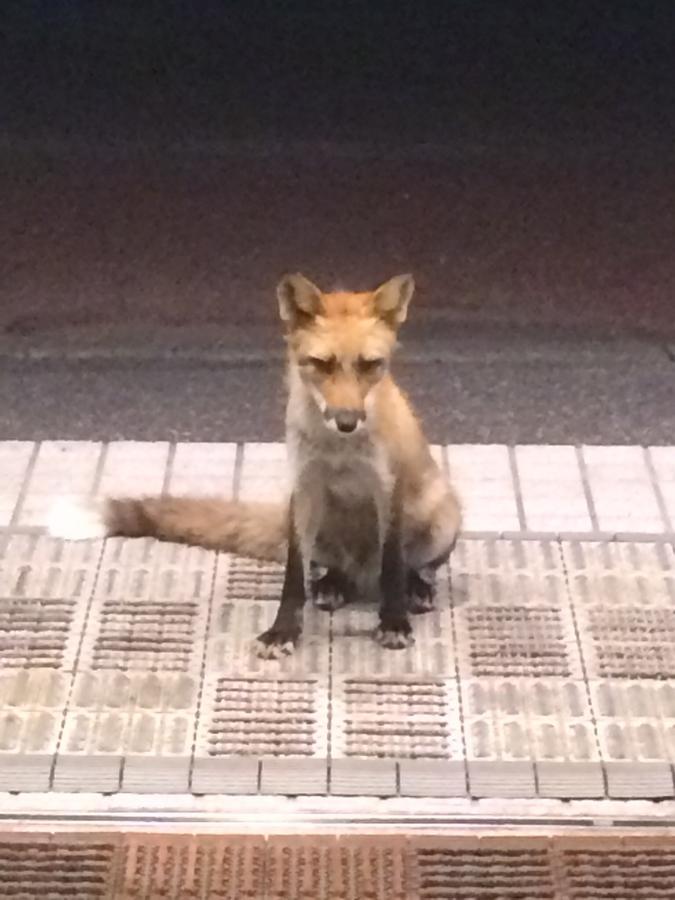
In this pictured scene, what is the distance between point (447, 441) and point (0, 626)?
86 cm

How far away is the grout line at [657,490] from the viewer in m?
1.90

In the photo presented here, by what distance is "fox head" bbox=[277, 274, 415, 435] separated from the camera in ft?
4.86

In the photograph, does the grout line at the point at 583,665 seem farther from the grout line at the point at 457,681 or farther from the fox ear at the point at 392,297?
the fox ear at the point at 392,297

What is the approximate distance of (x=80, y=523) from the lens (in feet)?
6.02

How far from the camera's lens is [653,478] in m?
2.03

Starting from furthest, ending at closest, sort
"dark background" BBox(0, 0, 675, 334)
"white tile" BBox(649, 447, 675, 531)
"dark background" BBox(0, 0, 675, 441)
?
"dark background" BBox(0, 0, 675, 334)
"dark background" BBox(0, 0, 675, 441)
"white tile" BBox(649, 447, 675, 531)

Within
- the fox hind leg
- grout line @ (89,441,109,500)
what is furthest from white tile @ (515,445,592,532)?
grout line @ (89,441,109,500)

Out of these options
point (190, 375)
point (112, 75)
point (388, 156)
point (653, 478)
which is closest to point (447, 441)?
point (653, 478)

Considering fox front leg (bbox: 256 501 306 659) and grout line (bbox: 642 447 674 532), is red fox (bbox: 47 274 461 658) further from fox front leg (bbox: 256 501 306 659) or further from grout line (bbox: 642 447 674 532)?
grout line (bbox: 642 447 674 532)

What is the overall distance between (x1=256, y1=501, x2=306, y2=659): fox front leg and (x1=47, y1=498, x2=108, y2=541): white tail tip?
34 cm

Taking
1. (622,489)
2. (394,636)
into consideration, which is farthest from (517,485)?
(394,636)

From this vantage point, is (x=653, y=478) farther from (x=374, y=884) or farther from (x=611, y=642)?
(x=374, y=884)

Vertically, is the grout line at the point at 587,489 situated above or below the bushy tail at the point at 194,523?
above

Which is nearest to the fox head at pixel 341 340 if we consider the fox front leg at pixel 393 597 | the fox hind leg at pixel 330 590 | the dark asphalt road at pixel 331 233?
the fox front leg at pixel 393 597
